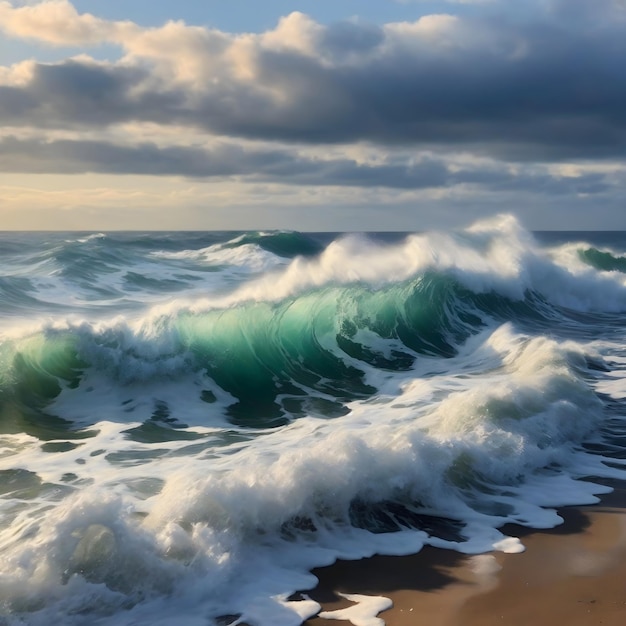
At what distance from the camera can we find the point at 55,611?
15.1ft

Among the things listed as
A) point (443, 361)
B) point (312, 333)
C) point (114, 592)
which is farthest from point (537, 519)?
point (312, 333)

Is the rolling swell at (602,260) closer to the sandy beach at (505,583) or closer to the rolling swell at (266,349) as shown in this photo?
the rolling swell at (266,349)

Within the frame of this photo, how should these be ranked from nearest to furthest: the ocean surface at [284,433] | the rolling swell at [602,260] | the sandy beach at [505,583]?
the sandy beach at [505,583] < the ocean surface at [284,433] < the rolling swell at [602,260]

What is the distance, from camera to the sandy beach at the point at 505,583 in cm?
462

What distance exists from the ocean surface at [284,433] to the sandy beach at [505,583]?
0.64ft

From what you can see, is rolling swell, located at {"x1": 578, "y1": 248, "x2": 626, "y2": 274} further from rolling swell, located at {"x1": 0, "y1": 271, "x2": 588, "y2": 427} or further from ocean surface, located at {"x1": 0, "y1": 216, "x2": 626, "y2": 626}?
rolling swell, located at {"x1": 0, "y1": 271, "x2": 588, "y2": 427}

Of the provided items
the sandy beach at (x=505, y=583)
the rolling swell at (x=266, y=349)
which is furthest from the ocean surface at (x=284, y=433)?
the sandy beach at (x=505, y=583)

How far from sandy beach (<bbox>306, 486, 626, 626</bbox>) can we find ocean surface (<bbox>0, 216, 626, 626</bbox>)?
0.64 ft

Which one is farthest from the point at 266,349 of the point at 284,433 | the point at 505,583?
the point at 505,583

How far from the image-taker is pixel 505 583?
504 centimetres

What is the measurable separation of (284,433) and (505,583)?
4297mm

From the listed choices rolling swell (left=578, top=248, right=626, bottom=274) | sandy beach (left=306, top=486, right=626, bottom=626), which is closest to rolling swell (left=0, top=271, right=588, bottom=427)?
sandy beach (left=306, top=486, right=626, bottom=626)

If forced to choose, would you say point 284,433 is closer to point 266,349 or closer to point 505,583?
point 266,349

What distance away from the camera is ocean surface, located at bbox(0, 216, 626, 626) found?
5.04m
